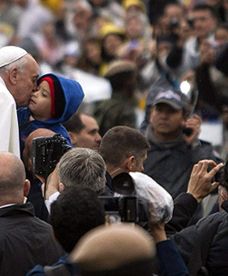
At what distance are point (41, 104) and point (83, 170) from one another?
1.55 meters

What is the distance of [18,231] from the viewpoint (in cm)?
667

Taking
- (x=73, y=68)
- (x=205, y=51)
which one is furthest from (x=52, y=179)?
(x=73, y=68)

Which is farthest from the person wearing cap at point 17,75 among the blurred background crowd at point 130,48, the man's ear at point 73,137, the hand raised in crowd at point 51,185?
the blurred background crowd at point 130,48

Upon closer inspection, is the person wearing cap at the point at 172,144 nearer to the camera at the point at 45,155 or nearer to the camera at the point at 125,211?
the camera at the point at 45,155

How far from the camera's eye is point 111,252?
459cm

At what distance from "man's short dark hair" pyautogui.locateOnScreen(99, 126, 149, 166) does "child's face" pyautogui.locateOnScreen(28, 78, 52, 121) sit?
1.62 feet

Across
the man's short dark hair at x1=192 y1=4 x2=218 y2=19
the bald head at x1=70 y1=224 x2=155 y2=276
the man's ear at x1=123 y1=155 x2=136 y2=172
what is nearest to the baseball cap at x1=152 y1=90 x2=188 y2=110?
the man's ear at x1=123 y1=155 x2=136 y2=172

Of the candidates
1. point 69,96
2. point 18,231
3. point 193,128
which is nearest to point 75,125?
point 193,128

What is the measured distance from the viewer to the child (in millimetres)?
8352

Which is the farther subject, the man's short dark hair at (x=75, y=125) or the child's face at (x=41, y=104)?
the man's short dark hair at (x=75, y=125)

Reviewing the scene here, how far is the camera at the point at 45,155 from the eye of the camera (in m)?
7.66

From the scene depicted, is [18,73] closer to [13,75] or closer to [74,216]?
[13,75]

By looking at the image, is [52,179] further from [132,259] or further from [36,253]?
[132,259]

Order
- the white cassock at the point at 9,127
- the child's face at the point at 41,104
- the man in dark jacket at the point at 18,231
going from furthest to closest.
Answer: the child's face at the point at 41,104 → the white cassock at the point at 9,127 → the man in dark jacket at the point at 18,231
